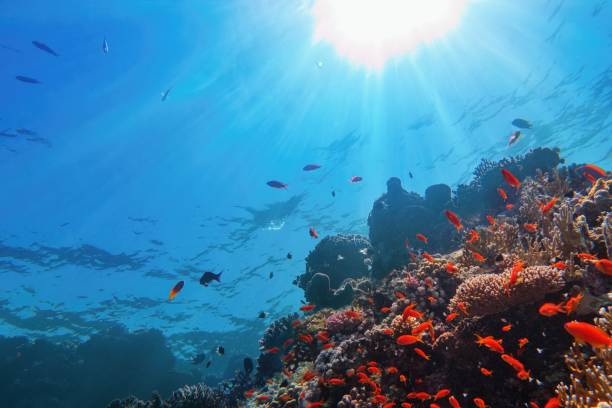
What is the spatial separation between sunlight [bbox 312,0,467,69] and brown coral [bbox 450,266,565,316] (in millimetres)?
16884

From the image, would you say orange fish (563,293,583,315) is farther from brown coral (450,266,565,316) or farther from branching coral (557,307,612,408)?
branching coral (557,307,612,408)

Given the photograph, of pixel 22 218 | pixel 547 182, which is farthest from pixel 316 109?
pixel 22 218

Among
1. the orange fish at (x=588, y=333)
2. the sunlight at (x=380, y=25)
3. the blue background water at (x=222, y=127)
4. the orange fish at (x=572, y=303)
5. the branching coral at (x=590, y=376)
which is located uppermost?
the sunlight at (x=380, y=25)

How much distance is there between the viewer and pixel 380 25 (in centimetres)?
1986

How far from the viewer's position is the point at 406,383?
5.21 metres

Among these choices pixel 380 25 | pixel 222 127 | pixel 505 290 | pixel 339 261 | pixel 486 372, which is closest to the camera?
pixel 486 372

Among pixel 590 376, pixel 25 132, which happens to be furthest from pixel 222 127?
pixel 590 376

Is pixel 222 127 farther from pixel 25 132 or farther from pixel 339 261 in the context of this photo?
pixel 339 261

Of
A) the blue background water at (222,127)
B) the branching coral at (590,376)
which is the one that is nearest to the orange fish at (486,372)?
the branching coral at (590,376)

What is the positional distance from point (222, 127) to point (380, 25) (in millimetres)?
12097

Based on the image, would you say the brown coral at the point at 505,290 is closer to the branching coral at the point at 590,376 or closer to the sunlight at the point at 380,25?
the branching coral at the point at 590,376

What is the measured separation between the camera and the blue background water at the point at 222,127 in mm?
16938

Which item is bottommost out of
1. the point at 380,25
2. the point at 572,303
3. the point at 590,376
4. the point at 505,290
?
the point at 590,376

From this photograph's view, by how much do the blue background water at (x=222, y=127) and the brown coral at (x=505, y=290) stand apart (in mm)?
16669
